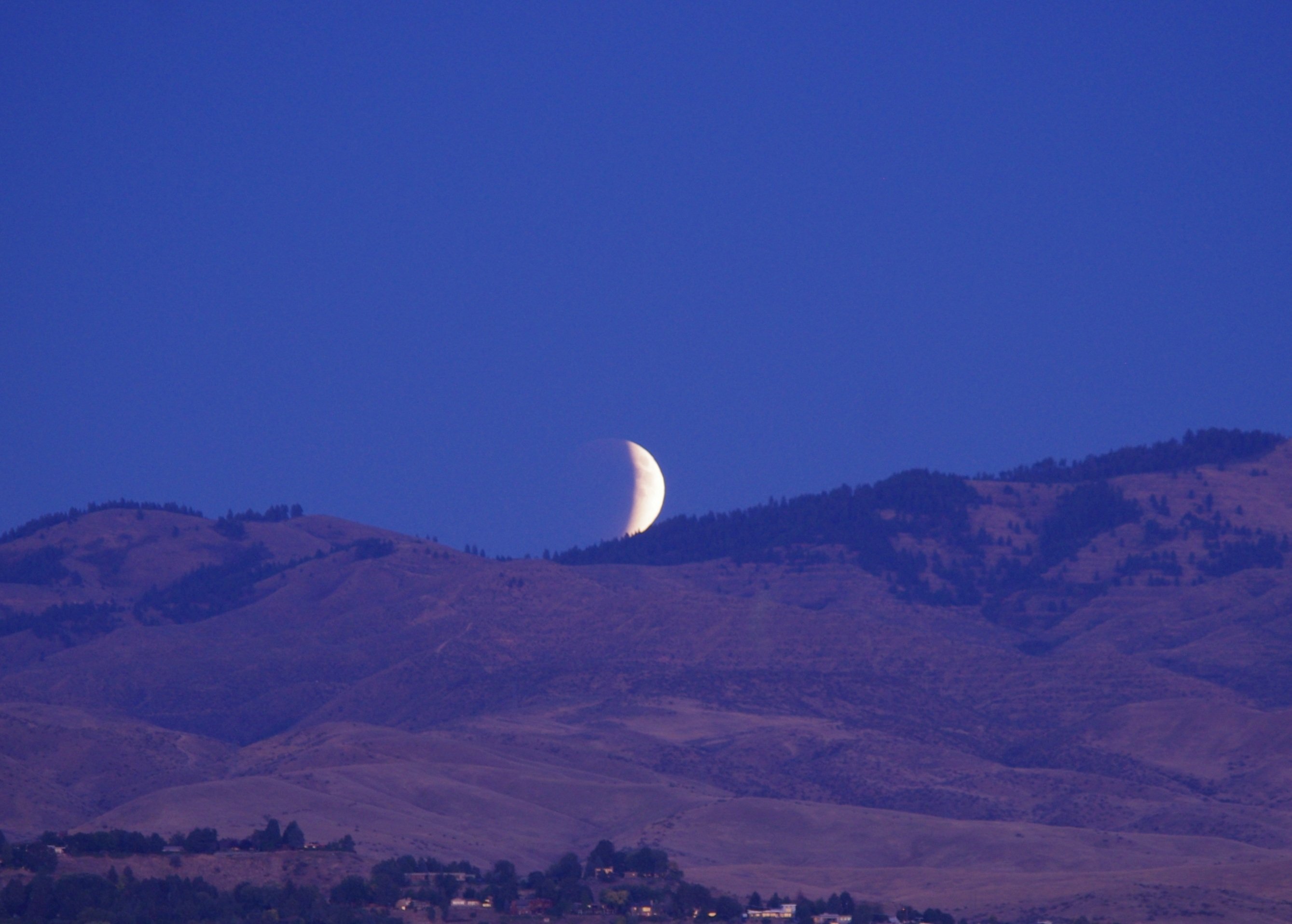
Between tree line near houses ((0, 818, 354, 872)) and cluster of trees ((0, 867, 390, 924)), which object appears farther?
tree line near houses ((0, 818, 354, 872))

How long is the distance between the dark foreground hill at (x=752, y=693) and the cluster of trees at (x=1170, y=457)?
3.71ft

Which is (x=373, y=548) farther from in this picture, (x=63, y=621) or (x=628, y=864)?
(x=628, y=864)

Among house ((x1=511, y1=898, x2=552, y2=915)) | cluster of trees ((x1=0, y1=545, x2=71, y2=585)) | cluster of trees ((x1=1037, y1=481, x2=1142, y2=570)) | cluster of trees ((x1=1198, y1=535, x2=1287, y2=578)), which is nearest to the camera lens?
house ((x1=511, y1=898, x2=552, y2=915))

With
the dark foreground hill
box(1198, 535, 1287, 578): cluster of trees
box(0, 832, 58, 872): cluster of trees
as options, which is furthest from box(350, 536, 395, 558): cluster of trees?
box(0, 832, 58, 872): cluster of trees

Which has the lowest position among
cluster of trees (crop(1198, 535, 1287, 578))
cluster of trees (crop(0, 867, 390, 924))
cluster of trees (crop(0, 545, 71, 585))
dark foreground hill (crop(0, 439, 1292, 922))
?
cluster of trees (crop(0, 867, 390, 924))

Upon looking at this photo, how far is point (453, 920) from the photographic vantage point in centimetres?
5203

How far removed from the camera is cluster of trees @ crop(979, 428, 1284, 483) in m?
159

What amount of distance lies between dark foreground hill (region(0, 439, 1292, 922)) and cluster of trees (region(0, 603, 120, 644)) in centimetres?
39

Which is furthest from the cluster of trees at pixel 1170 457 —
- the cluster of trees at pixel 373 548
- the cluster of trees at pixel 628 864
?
the cluster of trees at pixel 628 864

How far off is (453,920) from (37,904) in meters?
10.9

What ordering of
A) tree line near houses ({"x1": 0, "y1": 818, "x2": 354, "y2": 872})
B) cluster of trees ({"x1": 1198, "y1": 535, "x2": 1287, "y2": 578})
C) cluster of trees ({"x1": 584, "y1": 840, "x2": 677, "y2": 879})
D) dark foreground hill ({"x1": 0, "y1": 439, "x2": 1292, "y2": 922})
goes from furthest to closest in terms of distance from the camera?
cluster of trees ({"x1": 1198, "y1": 535, "x2": 1287, "y2": 578}), dark foreground hill ({"x1": 0, "y1": 439, "x2": 1292, "y2": 922}), cluster of trees ({"x1": 584, "y1": 840, "x2": 677, "y2": 879}), tree line near houses ({"x1": 0, "y1": 818, "x2": 354, "y2": 872})

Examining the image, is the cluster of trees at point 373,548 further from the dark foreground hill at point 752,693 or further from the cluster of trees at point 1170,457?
the cluster of trees at point 1170,457

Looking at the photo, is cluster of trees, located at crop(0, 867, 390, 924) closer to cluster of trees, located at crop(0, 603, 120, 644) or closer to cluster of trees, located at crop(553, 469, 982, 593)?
cluster of trees, located at crop(0, 603, 120, 644)

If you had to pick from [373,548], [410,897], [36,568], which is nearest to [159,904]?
[410,897]
